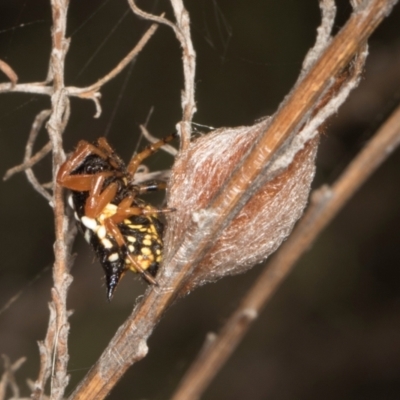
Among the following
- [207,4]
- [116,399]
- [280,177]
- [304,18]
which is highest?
[304,18]

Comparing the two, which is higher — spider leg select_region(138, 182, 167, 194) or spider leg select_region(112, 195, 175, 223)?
spider leg select_region(138, 182, 167, 194)

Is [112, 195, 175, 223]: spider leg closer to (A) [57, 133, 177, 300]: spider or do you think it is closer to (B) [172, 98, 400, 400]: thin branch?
(A) [57, 133, 177, 300]: spider

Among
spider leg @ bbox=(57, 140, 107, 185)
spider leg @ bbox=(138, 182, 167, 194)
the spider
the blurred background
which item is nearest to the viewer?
spider leg @ bbox=(57, 140, 107, 185)

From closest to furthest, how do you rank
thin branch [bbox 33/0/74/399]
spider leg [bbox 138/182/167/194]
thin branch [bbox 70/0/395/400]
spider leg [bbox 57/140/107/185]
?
thin branch [bbox 70/0/395/400] < thin branch [bbox 33/0/74/399] < spider leg [bbox 57/140/107/185] < spider leg [bbox 138/182/167/194]

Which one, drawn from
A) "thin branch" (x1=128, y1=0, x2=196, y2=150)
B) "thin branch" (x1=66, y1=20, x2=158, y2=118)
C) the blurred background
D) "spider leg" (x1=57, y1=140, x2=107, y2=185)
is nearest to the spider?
"spider leg" (x1=57, y1=140, x2=107, y2=185)

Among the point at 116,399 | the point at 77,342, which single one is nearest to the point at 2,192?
the point at 77,342

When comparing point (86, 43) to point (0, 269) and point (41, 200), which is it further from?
point (0, 269)

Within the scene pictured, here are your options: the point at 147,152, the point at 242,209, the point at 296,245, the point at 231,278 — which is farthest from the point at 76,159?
the point at 231,278
